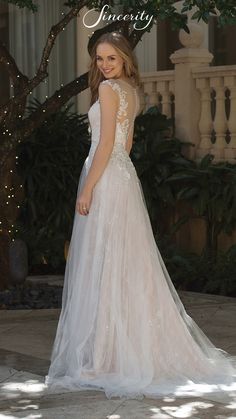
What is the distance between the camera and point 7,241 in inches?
334

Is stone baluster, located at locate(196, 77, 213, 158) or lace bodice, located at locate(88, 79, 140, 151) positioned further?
stone baluster, located at locate(196, 77, 213, 158)

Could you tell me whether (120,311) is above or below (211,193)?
below

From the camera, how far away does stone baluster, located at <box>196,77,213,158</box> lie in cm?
1062

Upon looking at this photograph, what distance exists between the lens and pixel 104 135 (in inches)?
223

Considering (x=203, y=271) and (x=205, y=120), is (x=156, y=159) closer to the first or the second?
(x=205, y=120)

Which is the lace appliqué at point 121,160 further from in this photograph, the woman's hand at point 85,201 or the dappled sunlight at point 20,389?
the dappled sunlight at point 20,389

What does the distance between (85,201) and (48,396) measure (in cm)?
118

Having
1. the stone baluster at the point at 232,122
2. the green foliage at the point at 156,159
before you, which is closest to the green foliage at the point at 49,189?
the green foliage at the point at 156,159

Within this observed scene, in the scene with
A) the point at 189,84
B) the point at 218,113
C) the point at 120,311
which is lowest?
the point at 120,311

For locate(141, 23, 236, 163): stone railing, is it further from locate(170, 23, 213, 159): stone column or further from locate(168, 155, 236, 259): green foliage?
locate(168, 155, 236, 259): green foliage

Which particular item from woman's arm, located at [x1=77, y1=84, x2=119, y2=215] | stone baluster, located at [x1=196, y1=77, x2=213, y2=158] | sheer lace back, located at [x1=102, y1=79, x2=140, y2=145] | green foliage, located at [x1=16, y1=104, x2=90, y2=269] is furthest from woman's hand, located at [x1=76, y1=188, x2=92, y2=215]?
stone baluster, located at [x1=196, y1=77, x2=213, y2=158]

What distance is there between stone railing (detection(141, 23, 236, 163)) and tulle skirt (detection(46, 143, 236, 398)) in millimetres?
4628

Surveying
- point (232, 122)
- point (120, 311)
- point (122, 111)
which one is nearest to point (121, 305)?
point (120, 311)

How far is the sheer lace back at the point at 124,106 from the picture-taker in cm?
568
